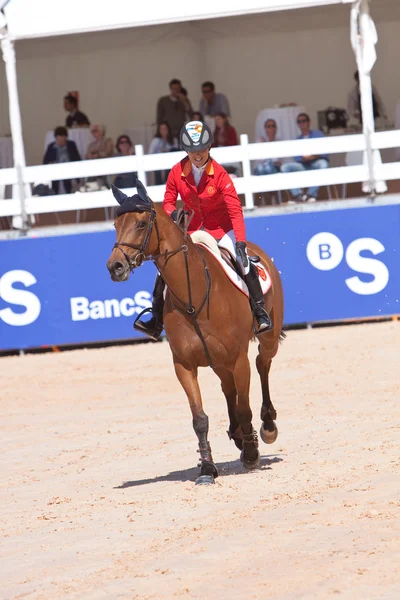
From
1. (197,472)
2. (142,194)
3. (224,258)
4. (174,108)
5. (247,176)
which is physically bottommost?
(197,472)

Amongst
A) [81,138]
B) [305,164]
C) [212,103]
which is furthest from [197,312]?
[212,103]

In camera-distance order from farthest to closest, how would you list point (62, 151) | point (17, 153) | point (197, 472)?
point (62, 151) → point (17, 153) → point (197, 472)

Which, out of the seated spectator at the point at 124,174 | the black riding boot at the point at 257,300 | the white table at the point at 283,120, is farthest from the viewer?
the white table at the point at 283,120

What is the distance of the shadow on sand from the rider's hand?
1.53m

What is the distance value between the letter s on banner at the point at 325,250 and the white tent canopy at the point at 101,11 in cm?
333

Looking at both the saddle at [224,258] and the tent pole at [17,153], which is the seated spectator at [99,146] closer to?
the tent pole at [17,153]

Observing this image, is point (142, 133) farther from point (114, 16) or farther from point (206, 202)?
point (206, 202)

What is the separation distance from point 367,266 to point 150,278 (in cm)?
294

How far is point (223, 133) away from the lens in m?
18.3

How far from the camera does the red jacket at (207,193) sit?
29.0ft

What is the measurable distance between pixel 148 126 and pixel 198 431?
41.7 feet

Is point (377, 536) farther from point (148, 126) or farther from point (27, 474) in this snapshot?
point (148, 126)

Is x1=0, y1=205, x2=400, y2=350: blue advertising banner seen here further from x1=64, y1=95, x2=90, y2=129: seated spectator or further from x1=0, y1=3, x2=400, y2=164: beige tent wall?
x1=0, y1=3, x2=400, y2=164: beige tent wall

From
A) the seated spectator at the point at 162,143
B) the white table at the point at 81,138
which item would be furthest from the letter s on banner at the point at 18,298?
the white table at the point at 81,138
